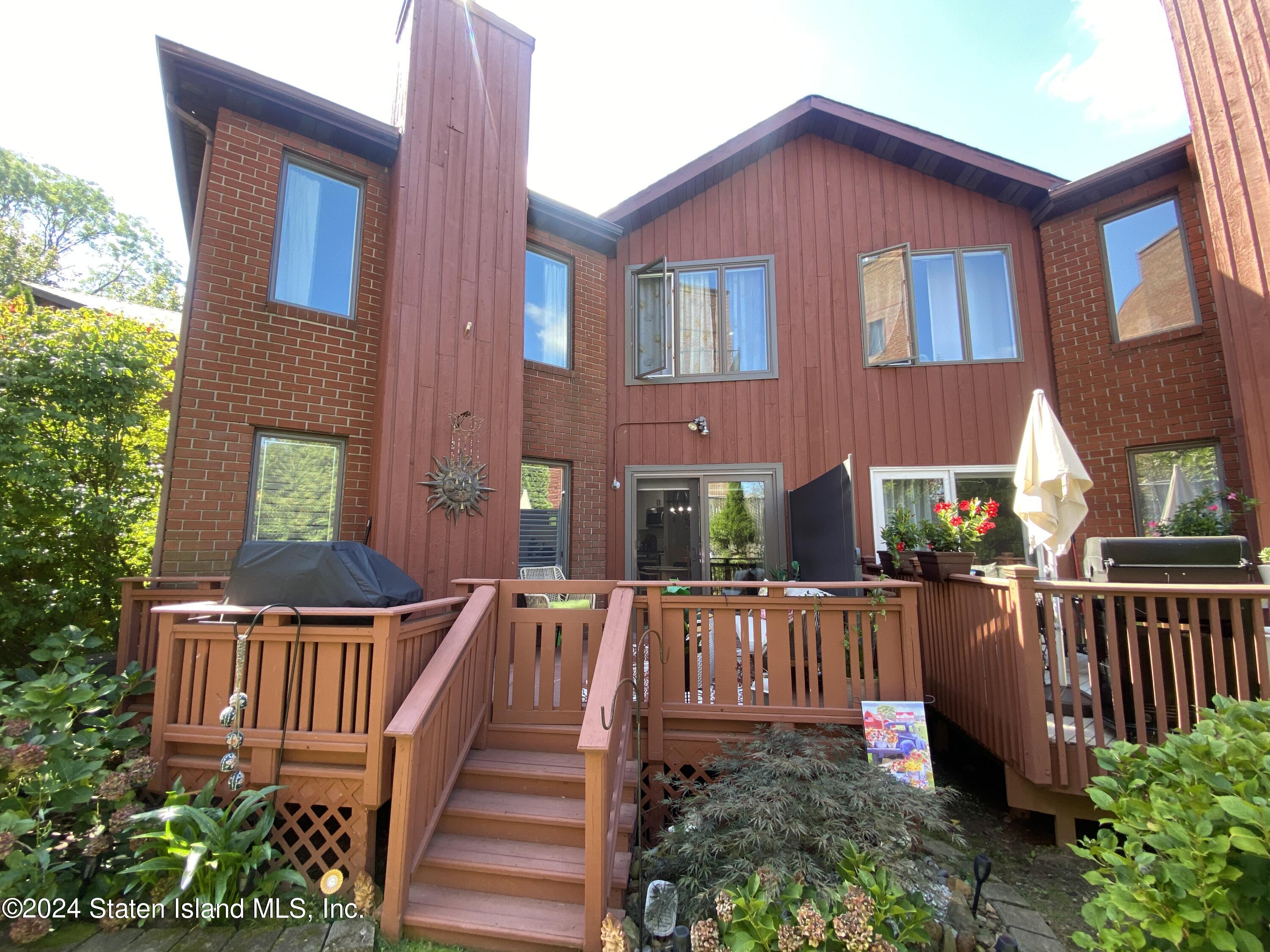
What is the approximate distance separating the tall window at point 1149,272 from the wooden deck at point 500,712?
5.27 m

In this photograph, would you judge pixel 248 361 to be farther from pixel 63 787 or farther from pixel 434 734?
pixel 434 734

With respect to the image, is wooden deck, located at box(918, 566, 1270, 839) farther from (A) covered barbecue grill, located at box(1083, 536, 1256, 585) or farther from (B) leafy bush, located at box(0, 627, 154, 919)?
(B) leafy bush, located at box(0, 627, 154, 919)

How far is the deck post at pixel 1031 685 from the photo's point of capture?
326cm

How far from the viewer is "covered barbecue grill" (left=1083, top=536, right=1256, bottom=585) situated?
136 inches

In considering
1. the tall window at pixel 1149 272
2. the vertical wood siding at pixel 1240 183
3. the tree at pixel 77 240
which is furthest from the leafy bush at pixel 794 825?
the tree at pixel 77 240

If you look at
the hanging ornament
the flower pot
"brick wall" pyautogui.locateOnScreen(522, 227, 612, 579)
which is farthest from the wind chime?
the flower pot

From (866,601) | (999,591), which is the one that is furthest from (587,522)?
(999,591)

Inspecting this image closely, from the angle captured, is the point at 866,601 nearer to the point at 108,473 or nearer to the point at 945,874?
the point at 945,874

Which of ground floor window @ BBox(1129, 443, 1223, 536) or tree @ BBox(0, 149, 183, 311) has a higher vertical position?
tree @ BBox(0, 149, 183, 311)

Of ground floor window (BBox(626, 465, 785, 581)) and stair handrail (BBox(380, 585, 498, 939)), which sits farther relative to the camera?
ground floor window (BBox(626, 465, 785, 581))

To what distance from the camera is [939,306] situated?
23.2 ft

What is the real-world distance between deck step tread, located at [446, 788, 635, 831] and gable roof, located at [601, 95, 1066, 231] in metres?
6.60

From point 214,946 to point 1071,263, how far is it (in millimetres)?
9487

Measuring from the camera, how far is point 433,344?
17.1ft
